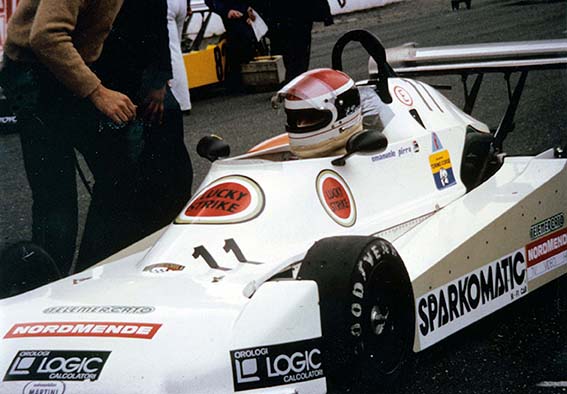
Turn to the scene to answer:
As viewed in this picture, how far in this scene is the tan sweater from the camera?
485 centimetres

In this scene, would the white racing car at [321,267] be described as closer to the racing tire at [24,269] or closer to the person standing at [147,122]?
the racing tire at [24,269]

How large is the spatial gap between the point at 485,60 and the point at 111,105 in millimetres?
1903

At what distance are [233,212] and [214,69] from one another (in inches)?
243

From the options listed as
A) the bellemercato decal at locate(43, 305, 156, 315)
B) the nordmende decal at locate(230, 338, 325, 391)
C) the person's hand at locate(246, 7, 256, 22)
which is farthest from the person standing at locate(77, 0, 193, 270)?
the person's hand at locate(246, 7, 256, 22)

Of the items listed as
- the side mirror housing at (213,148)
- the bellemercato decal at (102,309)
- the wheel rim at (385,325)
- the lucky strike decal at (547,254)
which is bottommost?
the lucky strike decal at (547,254)

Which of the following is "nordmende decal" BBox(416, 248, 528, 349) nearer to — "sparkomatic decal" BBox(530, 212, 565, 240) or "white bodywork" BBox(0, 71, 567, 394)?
"white bodywork" BBox(0, 71, 567, 394)

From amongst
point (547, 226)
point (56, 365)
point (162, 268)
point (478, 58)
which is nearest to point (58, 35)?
point (162, 268)

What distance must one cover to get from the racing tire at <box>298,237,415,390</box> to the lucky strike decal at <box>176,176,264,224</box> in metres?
0.49

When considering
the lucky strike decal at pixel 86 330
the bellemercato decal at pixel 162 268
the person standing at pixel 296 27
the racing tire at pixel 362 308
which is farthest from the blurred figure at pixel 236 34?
the lucky strike decal at pixel 86 330

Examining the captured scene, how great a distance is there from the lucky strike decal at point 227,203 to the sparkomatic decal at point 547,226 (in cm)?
123

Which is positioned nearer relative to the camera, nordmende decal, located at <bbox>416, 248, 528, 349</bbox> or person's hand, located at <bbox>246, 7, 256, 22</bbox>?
nordmende decal, located at <bbox>416, 248, 528, 349</bbox>

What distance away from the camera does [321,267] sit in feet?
12.2

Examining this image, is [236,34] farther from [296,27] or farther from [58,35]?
[58,35]

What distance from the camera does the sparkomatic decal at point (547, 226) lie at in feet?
15.9
